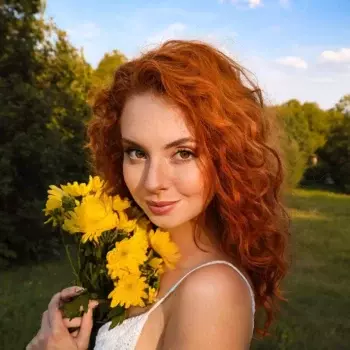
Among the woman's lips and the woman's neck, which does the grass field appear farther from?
the woman's lips

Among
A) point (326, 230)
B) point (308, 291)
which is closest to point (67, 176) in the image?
point (308, 291)

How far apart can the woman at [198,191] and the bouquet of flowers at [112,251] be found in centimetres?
4

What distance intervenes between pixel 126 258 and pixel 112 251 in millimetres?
50

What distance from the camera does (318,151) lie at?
80.3 feet

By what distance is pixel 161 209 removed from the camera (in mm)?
1660

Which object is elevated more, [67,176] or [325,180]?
[67,176]

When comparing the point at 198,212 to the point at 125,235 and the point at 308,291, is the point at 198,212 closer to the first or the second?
the point at 125,235

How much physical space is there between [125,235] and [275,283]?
0.51 metres

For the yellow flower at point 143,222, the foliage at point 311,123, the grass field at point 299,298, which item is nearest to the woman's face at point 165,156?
the yellow flower at point 143,222

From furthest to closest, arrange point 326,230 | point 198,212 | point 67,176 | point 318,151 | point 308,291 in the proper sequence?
point 318,151 < point 326,230 < point 67,176 < point 308,291 < point 198,212

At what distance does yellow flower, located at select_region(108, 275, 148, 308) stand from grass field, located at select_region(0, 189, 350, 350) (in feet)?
4.86

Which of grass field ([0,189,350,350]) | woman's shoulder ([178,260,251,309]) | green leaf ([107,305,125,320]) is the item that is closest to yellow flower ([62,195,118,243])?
green leaf ([107,305,125,320])

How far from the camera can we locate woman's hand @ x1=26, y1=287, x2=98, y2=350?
177cm

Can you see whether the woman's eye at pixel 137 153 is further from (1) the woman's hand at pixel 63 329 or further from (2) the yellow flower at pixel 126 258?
(1) the woman's hand at pixel 63 329
